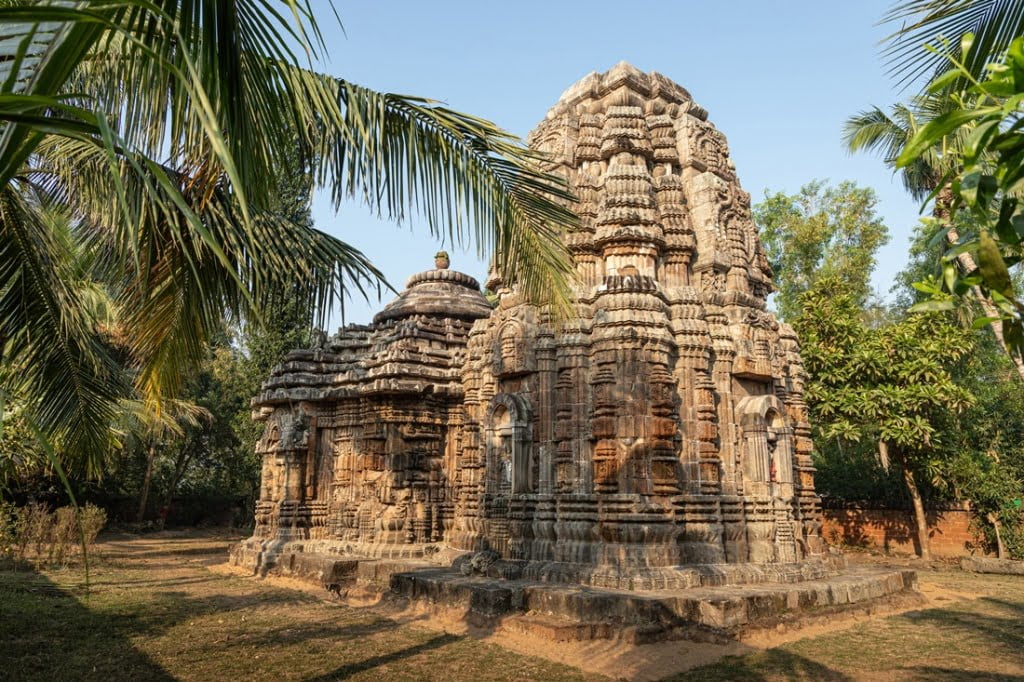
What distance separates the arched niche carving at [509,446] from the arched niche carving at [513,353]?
420mm

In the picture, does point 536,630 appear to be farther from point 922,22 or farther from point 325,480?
point 325,480

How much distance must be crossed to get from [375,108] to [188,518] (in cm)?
3005

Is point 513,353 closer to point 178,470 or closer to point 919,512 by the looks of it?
point 919,512

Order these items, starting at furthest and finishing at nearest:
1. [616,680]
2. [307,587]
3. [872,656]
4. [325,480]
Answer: [325,480], [307,587], [872,656], [616,680]

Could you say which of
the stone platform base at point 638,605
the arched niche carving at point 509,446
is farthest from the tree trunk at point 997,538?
the arched niche carving at point 509,446

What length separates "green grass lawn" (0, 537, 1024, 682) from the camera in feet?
22.0

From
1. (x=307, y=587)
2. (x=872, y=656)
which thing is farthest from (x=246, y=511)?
(x=872, y=656)

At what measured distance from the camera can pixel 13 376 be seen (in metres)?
Result: 5.36

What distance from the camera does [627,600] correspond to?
25.8 feet

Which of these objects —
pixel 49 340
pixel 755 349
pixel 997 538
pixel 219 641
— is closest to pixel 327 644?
pixel 219 641

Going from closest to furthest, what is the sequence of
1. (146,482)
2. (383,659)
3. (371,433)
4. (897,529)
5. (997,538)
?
(383,659)
(371,433)
(997,538)
(897,529)
(146,482)

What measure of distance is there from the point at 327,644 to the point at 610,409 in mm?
4788

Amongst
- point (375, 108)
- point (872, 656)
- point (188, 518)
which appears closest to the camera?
point (375, 108)

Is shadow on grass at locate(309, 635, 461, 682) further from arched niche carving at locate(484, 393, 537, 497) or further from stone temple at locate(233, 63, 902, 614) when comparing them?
arched niche carving at locate(484, 393, 537, 497)
